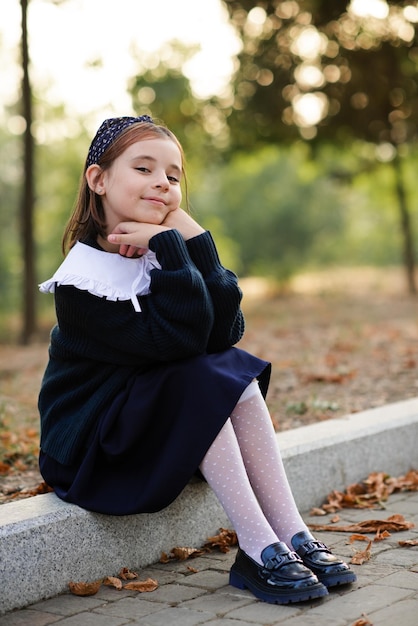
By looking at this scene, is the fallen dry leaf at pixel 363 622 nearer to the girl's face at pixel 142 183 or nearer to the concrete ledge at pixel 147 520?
the concrete ledge at pixel 147 520

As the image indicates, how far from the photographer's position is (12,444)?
13.9ft

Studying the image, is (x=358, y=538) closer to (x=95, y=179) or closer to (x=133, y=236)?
Answer: (x=133, y=236)

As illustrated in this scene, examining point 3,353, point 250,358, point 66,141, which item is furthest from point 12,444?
point 66,141

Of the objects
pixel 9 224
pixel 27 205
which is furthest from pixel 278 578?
pixel 9 224

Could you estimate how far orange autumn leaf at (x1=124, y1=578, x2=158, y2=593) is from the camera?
9.45ft

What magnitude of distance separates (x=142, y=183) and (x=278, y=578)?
4.55 ft

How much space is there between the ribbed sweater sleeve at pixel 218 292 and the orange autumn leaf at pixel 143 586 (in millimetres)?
783

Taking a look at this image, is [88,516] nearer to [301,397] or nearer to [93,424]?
[93,424]

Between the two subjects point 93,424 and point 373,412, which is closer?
point 93,424

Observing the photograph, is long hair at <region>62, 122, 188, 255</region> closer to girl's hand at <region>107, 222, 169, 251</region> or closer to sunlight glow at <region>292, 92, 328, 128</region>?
girl's hand at <region>107, 222, 169, 251</region>

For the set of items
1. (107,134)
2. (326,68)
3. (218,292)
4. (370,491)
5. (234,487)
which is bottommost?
(370,491)

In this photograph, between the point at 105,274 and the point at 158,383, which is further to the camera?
the point at 105,274

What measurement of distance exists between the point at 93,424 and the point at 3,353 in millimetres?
6986

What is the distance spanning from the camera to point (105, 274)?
3018 millimetres
